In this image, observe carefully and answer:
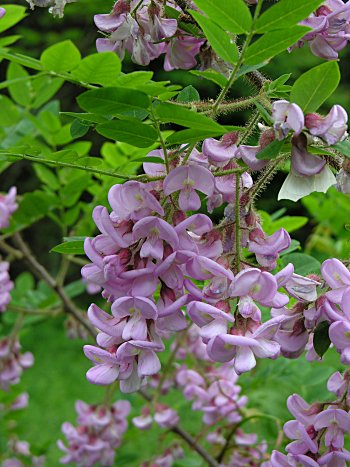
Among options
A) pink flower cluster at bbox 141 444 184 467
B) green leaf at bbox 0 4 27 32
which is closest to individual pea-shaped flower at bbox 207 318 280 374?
green leaf at bbox 0 4 27 32

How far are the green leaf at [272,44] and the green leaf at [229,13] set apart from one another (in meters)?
0.02

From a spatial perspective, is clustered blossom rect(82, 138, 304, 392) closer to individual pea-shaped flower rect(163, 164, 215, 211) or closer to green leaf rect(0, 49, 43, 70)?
individual pea-shaped flower rect(163, 164, 215, 211)

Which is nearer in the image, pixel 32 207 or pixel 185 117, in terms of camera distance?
pixel 185 117

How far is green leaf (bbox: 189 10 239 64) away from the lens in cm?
55

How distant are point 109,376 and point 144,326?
58 mm

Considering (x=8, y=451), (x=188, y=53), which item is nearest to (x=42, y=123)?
(x=188, y=53)

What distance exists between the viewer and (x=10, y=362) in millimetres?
1493

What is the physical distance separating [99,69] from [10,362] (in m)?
1.03

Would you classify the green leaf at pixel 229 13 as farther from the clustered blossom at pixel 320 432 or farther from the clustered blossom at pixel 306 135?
the clustered blossom at pixel 320 432

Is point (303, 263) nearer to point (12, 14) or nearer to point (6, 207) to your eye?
point (12, 14)

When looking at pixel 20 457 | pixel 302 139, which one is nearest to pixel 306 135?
pixel 302 139

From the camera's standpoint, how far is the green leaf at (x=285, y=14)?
0.51 m

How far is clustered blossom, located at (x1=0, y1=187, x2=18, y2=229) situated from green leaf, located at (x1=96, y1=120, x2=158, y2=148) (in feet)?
2.15

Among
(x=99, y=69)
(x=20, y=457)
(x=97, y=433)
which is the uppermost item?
(x=99, y=69)
